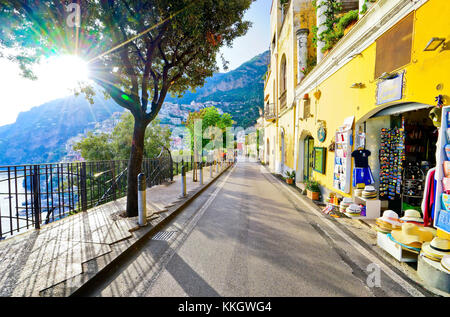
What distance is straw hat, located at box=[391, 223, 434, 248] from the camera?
10.2 feet

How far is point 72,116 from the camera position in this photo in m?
142

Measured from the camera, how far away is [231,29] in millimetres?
6688

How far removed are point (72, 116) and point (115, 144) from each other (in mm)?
157496

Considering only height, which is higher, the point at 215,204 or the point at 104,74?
the point at 104,74

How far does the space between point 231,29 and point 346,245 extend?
7.29 metres

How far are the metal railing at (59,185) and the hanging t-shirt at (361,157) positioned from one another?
25.6 feet

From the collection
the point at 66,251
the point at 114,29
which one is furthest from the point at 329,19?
the point at 66,251

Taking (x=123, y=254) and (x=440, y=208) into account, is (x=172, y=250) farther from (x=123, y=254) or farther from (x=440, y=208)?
(x=440, y=208)

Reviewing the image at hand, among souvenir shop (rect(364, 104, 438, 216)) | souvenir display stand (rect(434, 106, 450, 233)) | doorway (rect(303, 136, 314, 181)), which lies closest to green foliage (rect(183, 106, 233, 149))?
doorway (rect(303, 136, 314, 181))

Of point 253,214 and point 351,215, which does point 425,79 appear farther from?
point 253,214

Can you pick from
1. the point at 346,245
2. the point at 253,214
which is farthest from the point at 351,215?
the point at 253,214

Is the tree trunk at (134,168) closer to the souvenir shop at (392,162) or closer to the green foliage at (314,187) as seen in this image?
the souvenir shop at (392,162)

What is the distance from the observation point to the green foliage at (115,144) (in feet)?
75.6

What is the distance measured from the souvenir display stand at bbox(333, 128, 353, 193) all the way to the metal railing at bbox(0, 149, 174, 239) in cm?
772
